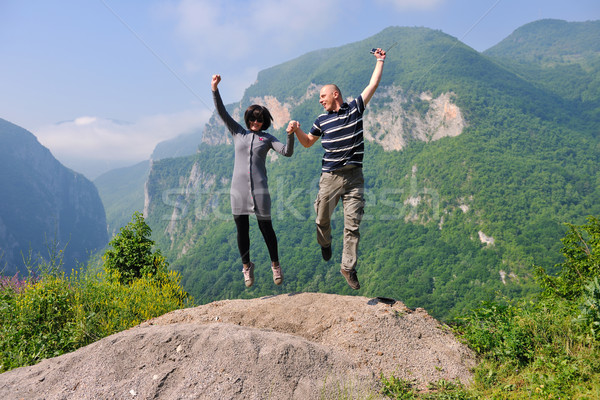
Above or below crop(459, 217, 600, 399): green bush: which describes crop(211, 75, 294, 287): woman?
above

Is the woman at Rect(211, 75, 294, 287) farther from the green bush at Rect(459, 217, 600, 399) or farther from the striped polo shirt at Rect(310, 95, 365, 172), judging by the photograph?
the green bush at Rect(459, 217, 600, 399)

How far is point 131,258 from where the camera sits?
33.8ft

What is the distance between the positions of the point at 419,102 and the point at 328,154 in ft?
475

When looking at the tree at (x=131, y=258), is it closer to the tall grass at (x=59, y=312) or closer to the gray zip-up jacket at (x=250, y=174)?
the tall grass at (x=59, y=312)

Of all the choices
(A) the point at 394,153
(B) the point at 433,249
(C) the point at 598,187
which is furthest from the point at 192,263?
(C) the point at 598,187

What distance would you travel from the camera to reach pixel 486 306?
506 centimetres

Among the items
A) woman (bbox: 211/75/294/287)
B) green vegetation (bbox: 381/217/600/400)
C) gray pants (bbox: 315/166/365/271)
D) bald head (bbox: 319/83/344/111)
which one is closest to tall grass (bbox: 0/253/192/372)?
woman (bbox: 211/75/294/287)

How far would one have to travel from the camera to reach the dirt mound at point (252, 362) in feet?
11.8

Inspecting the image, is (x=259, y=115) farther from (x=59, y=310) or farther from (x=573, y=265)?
(x=573, y=265)

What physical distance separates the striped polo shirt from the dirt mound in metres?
2.32

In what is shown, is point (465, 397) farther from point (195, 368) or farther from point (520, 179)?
point (520, 179)

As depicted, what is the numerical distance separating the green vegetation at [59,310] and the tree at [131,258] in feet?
9.66

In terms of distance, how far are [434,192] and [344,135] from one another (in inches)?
4278

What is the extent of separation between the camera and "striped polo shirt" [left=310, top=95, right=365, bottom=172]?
5.20 meters
